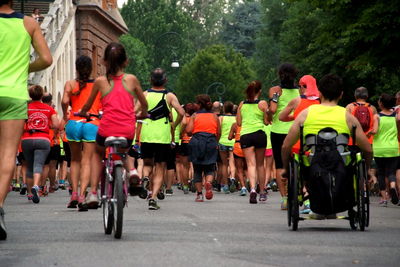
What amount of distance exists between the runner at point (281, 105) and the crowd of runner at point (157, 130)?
15 millimetres

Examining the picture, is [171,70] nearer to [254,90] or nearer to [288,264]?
[254,90]

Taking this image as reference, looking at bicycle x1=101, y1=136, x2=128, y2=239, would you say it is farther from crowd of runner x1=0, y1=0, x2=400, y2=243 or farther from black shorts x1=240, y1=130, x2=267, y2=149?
black shorts x1=240, y1=130, x2=267, y2=149

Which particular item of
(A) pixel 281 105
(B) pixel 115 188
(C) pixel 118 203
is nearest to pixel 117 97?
(B) pixel 115 188

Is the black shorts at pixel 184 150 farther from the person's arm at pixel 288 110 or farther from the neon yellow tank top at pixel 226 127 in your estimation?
the person's arm at pixel 288 110

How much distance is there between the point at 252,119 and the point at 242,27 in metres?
113

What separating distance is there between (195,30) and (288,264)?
122m

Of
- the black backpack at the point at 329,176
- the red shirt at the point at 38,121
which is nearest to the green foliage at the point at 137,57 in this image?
the red shirt at the point at 38,121

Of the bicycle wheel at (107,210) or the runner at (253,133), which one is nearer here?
the bicycle wheel at (107,210)

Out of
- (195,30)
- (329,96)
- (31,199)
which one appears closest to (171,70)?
(195,30)

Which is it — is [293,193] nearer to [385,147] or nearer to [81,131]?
[81,131]

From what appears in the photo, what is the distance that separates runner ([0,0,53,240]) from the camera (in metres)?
9.25

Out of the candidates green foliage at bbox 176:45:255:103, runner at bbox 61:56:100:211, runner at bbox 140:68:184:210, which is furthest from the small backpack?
green foliage at bbox 176:45:255:103

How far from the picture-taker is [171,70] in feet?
377

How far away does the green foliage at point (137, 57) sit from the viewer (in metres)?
105
